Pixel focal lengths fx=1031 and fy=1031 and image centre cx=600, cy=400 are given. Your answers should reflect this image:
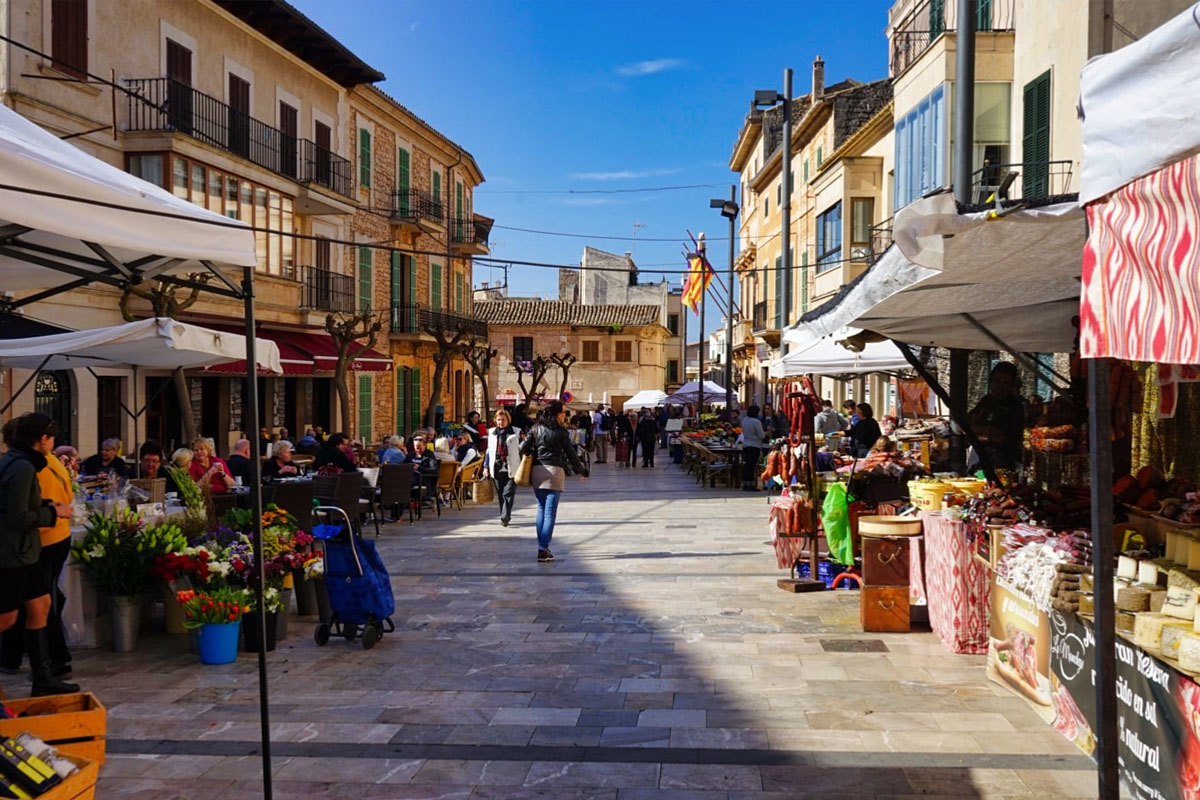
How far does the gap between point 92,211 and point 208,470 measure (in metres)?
7.20

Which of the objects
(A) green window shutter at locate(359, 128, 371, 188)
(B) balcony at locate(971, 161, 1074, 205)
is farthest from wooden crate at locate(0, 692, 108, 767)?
(A) green window shutter at locate(359, 128, 371, 188)

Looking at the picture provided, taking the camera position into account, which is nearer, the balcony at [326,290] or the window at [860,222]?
the balcony at [326,290]

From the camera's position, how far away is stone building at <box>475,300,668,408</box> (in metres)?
62.6

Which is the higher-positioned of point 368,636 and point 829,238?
point 829,238

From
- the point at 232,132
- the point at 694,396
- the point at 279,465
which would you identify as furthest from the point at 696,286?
the point at 279,465

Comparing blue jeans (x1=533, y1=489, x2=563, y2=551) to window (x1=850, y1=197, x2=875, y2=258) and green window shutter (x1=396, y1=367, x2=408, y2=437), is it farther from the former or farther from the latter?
green window shutter (x1=396, y1=367, x2=408, y2=437)

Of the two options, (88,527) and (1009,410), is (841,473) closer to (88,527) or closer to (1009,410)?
(1009,410)

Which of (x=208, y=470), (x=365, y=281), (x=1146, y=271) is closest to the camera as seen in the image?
(x=1146, y=271)

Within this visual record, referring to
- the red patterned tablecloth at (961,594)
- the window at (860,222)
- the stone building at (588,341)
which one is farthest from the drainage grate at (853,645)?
the stone building at (588,341)

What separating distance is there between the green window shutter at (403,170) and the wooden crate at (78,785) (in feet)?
99.3

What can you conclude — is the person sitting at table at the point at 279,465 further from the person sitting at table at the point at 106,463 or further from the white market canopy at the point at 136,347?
the person sitting at table at the point at 106,463

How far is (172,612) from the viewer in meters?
7.84

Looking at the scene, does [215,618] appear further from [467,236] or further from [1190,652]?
[467,236]

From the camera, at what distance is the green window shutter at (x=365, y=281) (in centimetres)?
2997
